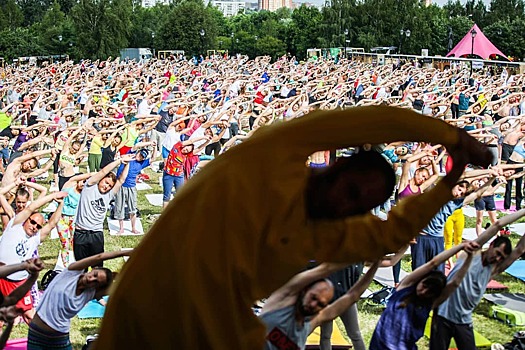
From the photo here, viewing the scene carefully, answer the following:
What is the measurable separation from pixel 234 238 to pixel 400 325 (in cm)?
241

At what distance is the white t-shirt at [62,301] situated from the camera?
441 cm

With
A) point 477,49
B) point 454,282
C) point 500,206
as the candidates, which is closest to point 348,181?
point 454,282

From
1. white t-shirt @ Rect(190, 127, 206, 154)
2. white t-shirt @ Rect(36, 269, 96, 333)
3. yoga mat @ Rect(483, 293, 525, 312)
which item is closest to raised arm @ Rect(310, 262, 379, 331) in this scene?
white t-shirt @ Rect(36, 269, 96, 333)

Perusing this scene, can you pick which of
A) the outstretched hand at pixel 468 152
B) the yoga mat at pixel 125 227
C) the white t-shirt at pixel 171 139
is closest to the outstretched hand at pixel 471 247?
the outstretched hand at pixel 468 152

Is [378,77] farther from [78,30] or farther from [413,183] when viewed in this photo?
[78,30]

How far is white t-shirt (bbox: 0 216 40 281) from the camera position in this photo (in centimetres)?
560

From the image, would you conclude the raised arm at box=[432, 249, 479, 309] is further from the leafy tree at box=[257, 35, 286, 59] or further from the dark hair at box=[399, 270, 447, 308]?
the leafy tree at box=[257, 35, 286, 59]

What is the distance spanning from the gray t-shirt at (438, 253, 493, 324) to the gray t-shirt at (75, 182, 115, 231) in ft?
11.4

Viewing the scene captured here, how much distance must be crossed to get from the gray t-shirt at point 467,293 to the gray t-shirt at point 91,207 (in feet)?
11.4

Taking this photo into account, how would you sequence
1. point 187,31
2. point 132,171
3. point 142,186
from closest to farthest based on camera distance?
point 132,171
point 142,186
point 187,31

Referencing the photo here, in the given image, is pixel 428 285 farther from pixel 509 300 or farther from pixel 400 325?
pixel 509 300

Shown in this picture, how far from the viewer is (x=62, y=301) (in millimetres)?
4430

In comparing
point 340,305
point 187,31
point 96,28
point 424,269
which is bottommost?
point 340,305

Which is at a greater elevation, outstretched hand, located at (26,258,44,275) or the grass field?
outstretched hand, located at (26,258,44,275)
